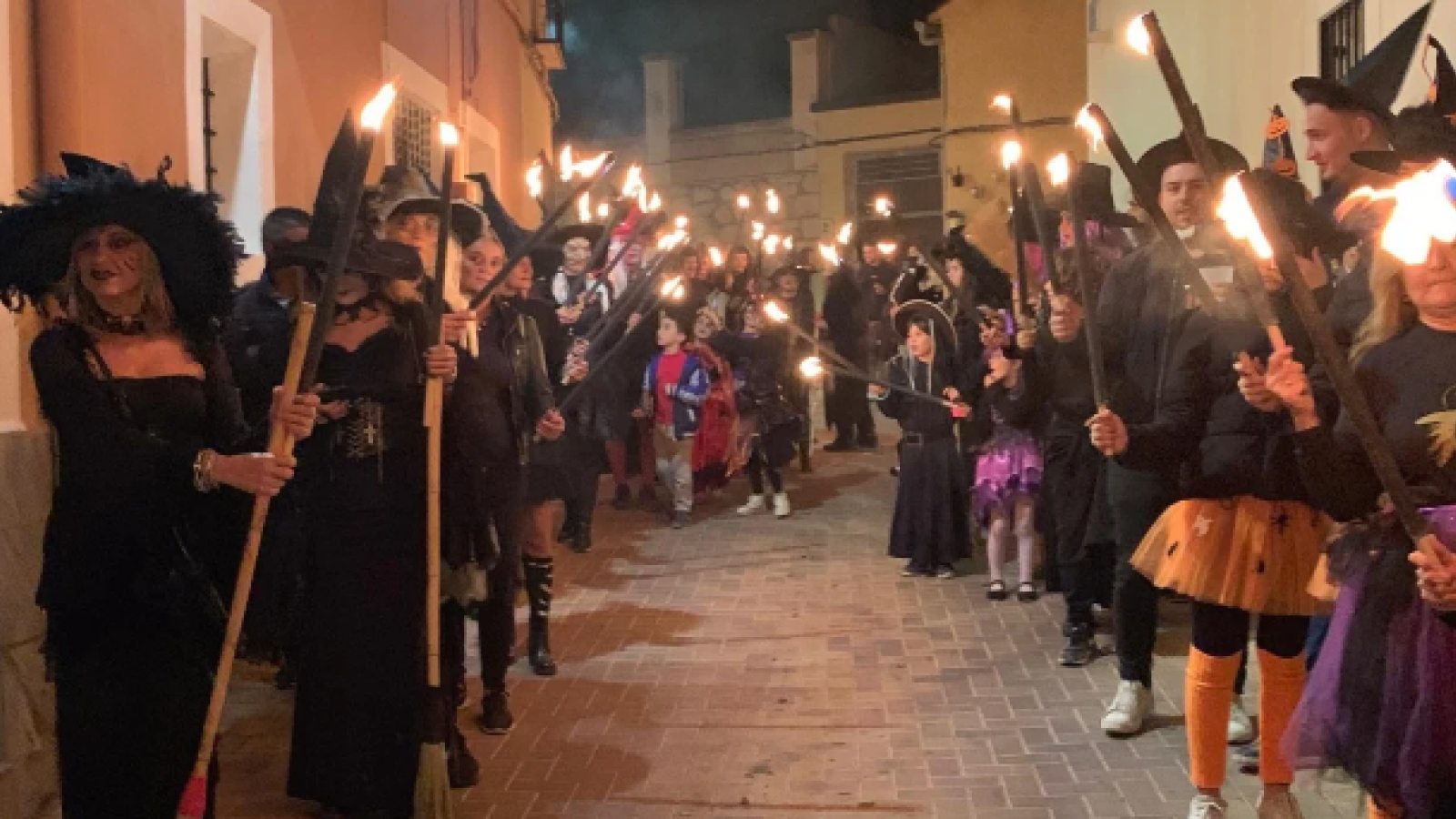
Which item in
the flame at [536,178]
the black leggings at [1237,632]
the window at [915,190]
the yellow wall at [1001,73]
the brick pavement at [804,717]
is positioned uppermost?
the yellow wall at [1001,73]

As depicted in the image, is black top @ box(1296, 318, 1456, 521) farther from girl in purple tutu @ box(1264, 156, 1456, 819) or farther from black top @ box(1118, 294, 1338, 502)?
black top @ box(1118, 294, 1338, 502)

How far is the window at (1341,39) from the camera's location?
28.0 ft

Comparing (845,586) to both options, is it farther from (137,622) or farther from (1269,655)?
(137,622)

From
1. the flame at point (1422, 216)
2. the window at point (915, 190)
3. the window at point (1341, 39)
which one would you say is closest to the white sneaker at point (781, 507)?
the window at point (1341, 39)

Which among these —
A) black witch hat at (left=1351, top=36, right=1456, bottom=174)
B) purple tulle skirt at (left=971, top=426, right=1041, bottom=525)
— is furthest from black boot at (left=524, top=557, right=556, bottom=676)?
black witch hat at (left=1351, top=36, right=1456, bottom=174)

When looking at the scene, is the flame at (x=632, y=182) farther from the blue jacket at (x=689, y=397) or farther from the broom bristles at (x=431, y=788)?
the blue jacket at (x=689, y=397)

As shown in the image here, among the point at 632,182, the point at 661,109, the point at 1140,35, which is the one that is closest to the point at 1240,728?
the point at 1140,35

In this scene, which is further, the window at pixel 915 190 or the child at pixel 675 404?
the window at pixel 915 190

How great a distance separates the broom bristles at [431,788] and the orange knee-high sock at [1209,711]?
2502 millimetres

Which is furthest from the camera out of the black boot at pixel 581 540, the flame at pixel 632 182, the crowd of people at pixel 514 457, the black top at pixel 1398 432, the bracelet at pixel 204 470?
the black boot at pixel 581 540

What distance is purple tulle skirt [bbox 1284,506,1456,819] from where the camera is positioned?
314 centimetres

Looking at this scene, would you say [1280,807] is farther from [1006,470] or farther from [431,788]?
[1006,470]

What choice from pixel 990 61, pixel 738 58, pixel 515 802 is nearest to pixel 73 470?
pixel 515 802

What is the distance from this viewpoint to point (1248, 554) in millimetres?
4375
